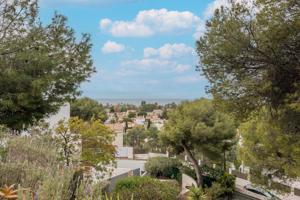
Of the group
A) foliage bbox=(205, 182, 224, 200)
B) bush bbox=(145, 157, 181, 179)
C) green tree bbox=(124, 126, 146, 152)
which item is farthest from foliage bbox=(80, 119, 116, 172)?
green tree bbox=(124, 126, 146, 152)

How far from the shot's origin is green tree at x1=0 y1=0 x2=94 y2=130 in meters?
11.4

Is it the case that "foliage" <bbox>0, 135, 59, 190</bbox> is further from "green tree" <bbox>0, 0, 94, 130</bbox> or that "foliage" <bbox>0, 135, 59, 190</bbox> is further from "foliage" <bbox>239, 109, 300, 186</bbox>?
"foliage" <bbox>239, 109, 300, 186</bbox>

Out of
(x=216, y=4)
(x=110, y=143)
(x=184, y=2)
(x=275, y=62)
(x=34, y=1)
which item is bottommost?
(x=110, y=143)

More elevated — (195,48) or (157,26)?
(157,26)

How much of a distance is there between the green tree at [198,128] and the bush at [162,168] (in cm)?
272

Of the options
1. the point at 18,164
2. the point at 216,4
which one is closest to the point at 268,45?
the point at 216,4

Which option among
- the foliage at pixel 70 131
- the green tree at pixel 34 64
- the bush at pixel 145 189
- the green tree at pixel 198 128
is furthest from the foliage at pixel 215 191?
the green tree at pixel 34 64

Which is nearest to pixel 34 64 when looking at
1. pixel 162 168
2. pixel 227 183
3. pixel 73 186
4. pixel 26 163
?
pixel 26 163

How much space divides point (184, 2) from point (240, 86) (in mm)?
8410

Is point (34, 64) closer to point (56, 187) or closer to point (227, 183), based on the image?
point (56, 187)

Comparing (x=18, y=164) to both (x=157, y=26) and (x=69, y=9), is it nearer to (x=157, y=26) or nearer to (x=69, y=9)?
(x=69, y=9)

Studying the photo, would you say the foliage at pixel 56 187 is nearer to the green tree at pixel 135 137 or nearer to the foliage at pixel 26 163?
the foliage at pixel 26 163

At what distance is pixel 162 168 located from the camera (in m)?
24.5

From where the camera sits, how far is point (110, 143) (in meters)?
14.5
